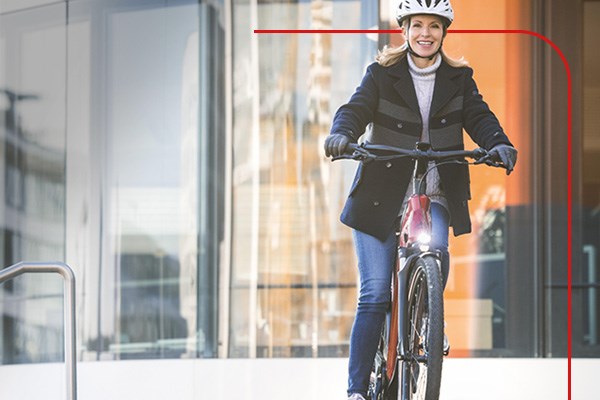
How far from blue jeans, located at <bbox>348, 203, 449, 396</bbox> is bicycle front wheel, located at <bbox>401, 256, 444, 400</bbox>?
24 cm

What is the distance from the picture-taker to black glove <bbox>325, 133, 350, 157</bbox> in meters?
4.61

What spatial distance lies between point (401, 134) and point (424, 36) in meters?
0.40

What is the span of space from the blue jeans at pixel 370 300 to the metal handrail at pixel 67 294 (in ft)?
3.43

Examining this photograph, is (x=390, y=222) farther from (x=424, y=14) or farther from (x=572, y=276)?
(x=572, y=276)

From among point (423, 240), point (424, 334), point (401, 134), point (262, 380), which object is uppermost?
point (401, 134)

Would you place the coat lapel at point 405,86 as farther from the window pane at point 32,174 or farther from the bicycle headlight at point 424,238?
the window pane at point 32,174

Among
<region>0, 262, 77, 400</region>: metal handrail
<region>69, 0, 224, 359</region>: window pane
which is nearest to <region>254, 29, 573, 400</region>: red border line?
<region>69, 0, 224, 359</region>: window pane

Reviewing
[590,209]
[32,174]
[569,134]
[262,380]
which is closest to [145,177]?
[32,174]

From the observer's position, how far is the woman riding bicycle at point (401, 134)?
488 centimetres

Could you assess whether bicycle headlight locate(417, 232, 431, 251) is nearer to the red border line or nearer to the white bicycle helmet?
the white bicycle helmet

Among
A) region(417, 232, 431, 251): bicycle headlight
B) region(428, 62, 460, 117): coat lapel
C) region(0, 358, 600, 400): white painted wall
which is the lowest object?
region(0, 358, 600, 400): white painted wall

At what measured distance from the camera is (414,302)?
460cm

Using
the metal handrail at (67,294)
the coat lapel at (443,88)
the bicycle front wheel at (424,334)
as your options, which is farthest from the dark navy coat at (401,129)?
the metal handrail at (67,294)

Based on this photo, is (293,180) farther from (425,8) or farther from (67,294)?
(67,294)
